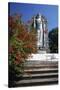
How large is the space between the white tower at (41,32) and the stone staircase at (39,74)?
172mm

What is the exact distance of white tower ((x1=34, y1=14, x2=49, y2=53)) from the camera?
Answer: 2895 millimetres

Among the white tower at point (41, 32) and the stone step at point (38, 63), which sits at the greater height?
the white tower at point (41, 32)

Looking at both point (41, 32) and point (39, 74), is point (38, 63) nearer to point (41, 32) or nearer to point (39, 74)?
point (39, 74)

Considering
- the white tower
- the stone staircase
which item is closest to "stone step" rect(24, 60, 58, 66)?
the stone staircase

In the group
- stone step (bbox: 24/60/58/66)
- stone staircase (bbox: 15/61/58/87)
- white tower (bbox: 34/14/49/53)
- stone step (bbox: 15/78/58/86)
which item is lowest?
stone step (bbox: 15/78/58/86)

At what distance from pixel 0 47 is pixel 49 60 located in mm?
593

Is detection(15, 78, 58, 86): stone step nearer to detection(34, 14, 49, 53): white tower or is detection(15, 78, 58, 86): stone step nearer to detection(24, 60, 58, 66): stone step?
detection(24, 60, 58, 66): stone step

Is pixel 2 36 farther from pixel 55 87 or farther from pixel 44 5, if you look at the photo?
pixel 55 87

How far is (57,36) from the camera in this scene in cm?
297

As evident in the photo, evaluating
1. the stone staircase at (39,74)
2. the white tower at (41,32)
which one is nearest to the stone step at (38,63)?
the stone staircase at (39,74)

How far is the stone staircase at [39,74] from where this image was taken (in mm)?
2844

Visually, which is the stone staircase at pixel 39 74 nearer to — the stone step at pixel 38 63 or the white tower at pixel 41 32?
the stone step at pixel 38 63

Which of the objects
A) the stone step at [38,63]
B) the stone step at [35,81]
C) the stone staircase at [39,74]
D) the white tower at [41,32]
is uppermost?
the white tower at [41,32]

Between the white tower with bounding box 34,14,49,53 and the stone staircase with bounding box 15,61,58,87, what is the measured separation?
0.17 metres
